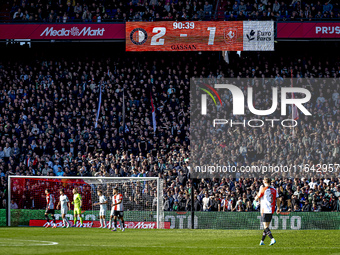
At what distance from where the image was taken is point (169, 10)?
120ft

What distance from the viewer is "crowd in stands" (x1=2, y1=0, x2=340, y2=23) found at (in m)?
35.2

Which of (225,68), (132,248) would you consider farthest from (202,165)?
(132,248)

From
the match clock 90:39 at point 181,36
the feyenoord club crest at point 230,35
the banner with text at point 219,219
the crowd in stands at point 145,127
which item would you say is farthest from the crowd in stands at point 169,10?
the banner with text at point 219,219

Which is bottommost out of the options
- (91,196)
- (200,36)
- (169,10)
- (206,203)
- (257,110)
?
(206,203)

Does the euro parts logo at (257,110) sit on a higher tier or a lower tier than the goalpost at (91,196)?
higher

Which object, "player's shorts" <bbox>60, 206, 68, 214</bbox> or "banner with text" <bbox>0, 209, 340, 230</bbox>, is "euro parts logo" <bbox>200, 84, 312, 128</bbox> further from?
"player's shorts" <bbox>60, 206, 68, 214</bbox>

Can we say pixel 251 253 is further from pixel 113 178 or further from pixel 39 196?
pixel 39 196

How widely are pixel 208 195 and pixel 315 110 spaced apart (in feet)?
29.0

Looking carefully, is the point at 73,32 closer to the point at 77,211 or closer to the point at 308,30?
the point at 308,30

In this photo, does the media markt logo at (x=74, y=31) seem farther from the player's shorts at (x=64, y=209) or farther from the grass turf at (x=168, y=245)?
the grass turf at (x=168, y=245)

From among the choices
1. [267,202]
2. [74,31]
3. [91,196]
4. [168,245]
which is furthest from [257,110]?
[168,245]

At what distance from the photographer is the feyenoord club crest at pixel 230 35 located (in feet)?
113

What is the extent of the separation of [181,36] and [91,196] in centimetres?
1235

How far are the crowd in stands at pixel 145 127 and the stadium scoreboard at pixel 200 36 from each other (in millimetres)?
1731
